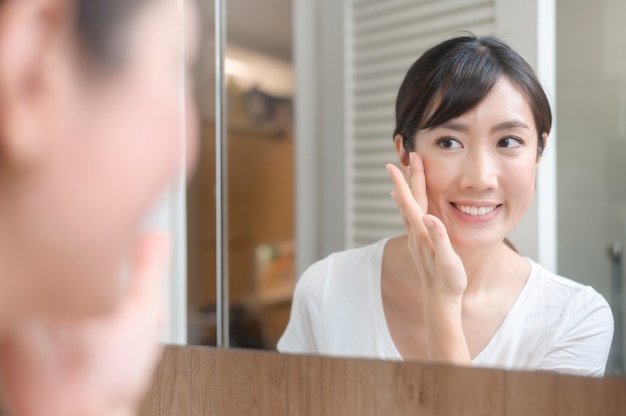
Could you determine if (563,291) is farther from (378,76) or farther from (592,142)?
(378,76)

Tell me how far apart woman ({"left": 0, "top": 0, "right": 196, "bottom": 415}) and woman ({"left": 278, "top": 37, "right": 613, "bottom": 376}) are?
28 centimetres

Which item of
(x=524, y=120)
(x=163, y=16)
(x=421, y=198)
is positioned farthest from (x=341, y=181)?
(x=163, y=16)

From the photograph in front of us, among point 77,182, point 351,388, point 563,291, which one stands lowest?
point 351,388

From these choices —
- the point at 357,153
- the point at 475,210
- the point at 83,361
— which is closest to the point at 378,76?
the point at 357,153

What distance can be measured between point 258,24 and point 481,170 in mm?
328

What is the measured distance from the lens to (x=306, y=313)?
2.30 ft

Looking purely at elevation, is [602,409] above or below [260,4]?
below

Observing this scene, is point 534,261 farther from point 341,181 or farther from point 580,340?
point 341,181

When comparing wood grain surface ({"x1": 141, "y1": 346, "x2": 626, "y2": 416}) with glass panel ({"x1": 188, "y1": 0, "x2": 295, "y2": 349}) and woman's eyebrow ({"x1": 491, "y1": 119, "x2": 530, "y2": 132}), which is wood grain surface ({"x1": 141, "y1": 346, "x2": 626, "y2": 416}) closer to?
glass panel ({"x1": 188, "y1": 0, "x2": 295, "y2": 349})

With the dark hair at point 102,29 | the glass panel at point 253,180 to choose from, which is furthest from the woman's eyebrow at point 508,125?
the dark hair at point 102,29

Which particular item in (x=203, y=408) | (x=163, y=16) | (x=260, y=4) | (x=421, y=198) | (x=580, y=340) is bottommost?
(x=203, y=408)

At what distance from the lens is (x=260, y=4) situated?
735mm

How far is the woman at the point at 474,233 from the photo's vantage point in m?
0.60

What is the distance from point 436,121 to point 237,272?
1.01ft
